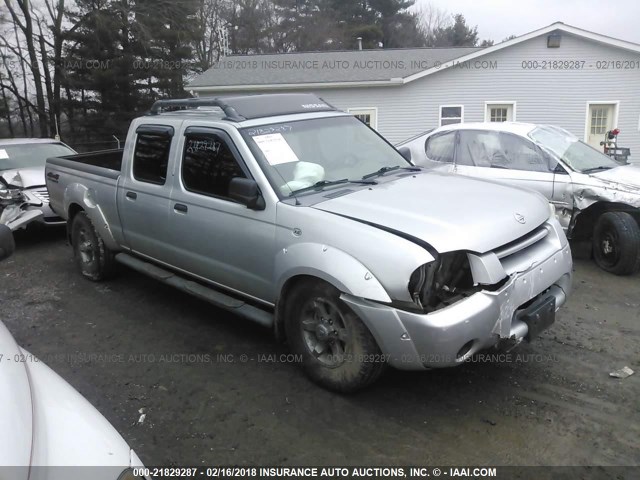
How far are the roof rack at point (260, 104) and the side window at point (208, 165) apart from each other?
26 cm

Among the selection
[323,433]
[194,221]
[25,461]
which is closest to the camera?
[25,461]

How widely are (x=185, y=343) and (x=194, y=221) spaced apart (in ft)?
3.43

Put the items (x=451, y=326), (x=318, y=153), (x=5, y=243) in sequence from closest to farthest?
(x=5, y=243), (x=451, y=326), (x=318, y=153)

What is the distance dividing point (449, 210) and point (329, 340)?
1146mm

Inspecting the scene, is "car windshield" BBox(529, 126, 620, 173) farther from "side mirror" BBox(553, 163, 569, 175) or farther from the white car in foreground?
the white car in foreground

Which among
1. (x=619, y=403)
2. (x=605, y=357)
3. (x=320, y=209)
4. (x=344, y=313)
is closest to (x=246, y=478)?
(x=344, y=313)

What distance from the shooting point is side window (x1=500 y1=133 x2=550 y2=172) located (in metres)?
6.55

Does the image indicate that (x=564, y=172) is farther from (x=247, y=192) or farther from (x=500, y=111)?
(x=500, y=111)

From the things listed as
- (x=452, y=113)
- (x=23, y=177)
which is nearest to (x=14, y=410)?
(x=23, y=177)

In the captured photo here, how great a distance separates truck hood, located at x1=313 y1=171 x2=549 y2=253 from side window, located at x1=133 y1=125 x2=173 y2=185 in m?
1.89

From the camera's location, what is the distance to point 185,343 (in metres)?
4.44

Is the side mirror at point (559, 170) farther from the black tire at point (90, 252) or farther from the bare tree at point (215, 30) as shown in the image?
the bare tree at point (215, 30)

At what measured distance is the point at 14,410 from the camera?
1.50 m

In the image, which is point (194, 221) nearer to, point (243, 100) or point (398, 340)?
point (243, 100)
